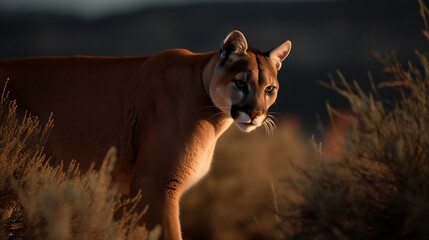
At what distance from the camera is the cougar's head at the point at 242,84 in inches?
157

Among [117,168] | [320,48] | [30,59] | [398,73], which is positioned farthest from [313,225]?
[320,48]

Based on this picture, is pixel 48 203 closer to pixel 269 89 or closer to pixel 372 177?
pixel 372 177

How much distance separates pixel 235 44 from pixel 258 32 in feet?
203

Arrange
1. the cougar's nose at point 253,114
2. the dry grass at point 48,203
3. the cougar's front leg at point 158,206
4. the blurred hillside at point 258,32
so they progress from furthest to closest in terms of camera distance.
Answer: the blurred hillside at point 258,32 → the cougar's front leg at point 158,206 → the cougar's nose at point 253,114 → the dry grass at point 48,203

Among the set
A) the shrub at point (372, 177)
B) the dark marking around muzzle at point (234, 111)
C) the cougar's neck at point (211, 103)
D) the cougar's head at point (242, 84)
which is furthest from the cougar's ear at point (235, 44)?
the shrub at point (372, 177)

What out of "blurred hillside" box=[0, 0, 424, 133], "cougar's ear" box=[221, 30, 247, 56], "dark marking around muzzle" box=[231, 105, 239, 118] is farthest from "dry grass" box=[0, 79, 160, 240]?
"blurred hillside" box=[0, 0, 424, 133]

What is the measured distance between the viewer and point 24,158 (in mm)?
3443

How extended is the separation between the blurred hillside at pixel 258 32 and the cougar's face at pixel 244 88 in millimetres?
51879

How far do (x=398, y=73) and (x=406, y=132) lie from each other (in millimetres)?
482

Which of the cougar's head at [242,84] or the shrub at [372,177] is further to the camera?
the cougar's head at [242,84]

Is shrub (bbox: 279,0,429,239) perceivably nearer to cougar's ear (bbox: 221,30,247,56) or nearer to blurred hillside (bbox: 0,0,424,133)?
cougar's ear (bbox: 221,30,247,56)

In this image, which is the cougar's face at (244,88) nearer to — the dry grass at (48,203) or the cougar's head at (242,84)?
the cougar's head at (242,84)

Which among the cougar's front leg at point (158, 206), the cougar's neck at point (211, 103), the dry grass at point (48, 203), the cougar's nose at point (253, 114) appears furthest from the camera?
the cougar's neck at point (211, 103)

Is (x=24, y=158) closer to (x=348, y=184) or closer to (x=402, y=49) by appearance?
(x=348, y=184)
